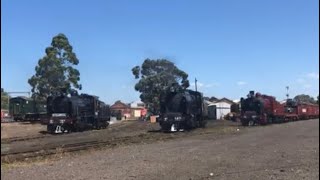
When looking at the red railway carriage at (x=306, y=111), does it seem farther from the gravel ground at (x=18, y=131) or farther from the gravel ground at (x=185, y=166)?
the gravel ground at (x=185, y=166)

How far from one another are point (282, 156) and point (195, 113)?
74.5 ft

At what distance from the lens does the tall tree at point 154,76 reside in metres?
108

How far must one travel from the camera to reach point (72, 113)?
39.8 meters

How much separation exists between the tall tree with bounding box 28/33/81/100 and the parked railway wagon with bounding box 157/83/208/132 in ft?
141

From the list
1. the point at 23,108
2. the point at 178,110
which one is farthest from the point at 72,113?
the point at 23,108

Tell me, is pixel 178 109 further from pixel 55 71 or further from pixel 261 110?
pixel 55 71

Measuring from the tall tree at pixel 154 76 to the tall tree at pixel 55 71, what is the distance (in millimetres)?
28186

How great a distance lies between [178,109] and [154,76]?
231ft

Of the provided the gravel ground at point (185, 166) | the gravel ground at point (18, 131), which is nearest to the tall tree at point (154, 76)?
the gravel ground at point (18, 131)

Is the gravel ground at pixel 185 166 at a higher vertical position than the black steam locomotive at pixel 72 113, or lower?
lower

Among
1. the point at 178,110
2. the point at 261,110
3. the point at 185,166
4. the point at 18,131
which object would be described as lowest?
the point at 185,166

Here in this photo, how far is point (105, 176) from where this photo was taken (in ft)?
41.4

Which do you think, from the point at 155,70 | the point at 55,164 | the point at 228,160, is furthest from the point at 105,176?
the point at 155,70

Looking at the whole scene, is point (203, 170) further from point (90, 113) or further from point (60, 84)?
point (60, 84)
